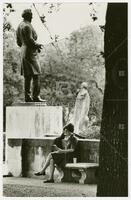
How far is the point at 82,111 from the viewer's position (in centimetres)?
816

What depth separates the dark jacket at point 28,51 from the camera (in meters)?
8.20

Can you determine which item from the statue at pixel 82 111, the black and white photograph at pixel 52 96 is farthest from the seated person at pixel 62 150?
the statue at pixel 82 111

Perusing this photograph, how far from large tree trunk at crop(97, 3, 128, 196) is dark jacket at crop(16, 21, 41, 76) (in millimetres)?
1553

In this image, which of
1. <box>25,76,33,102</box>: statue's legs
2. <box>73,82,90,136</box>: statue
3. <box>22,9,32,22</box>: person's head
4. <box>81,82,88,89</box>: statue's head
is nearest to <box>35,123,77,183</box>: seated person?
<box>73,82,90,136</box>: statue

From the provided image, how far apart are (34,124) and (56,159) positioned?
2.20 feet

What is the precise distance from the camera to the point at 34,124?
Result: 8320 millimetres

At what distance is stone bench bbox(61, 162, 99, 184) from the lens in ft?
25.8

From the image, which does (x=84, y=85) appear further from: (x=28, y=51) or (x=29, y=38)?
(x=29, y=38)

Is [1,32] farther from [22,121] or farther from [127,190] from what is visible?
[127,190]

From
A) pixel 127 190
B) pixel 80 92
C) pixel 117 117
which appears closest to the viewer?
pixel 117 117

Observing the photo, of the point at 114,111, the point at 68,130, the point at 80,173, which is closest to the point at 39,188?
the point at 80,173

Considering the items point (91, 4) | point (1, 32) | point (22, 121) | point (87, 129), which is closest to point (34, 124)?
point (22, 121)

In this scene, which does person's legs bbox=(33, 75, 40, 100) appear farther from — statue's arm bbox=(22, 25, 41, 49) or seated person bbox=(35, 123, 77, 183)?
seated person bbox=(35, 123, 77, 183)

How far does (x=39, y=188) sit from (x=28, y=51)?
2.15 meters
